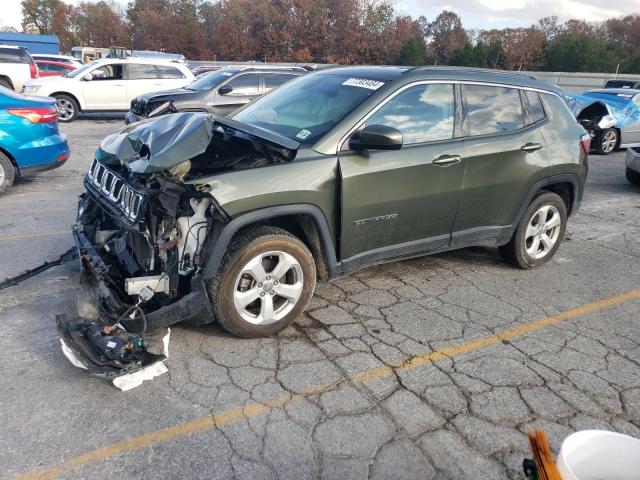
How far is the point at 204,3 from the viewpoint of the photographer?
6222 cm

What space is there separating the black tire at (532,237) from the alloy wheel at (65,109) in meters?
13.5

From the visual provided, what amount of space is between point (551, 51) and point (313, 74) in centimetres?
4386

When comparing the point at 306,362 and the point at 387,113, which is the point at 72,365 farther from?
the point at 387,113

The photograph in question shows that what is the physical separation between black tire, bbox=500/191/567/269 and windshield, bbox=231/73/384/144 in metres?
2.02

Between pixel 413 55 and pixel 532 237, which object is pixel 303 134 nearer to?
pixel 532 237

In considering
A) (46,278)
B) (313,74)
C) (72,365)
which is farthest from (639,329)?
(46,278)

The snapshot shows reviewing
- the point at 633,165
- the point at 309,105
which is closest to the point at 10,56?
the point at 309,105

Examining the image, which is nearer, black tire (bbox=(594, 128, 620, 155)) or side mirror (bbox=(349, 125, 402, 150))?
side mirror (bbox=(349, 125, 402, 150))

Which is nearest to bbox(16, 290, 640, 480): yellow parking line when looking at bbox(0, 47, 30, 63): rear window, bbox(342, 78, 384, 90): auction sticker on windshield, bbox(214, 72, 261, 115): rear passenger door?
bbox(342, 78, 384, 90): auction sticker on windshield

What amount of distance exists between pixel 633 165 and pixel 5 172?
9672mm

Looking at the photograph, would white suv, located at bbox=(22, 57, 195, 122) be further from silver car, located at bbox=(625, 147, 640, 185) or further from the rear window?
silver car, located at bbox=(625, 147, 640, 185)

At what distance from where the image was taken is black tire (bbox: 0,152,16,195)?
23.0ft

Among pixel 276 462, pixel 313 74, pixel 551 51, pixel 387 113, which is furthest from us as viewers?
pixel 551 51

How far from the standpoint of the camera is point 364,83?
167 inches
